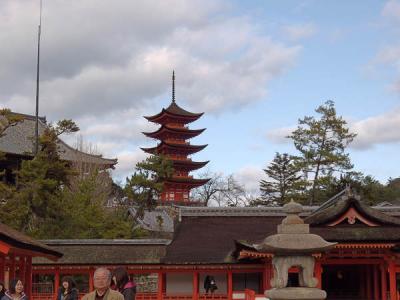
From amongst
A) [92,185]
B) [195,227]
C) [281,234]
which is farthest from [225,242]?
[281,234]

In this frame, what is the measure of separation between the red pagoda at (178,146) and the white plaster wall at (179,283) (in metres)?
30.3

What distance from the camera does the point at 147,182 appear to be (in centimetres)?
3834

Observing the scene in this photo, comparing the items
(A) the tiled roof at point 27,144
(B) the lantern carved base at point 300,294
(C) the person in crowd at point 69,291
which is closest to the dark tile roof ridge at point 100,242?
(A) the tiled roof at point 27,144

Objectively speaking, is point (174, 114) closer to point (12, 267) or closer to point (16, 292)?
point (12, 267)

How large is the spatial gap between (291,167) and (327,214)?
94.1ft

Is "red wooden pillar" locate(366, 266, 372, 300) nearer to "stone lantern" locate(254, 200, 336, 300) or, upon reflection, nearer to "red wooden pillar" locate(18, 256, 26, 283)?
"red wooden pillar" locate(18, 256, 26, 283)

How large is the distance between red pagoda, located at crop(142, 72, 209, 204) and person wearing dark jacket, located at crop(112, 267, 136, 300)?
167ft

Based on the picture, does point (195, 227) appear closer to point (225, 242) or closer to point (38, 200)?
point (225, 242)

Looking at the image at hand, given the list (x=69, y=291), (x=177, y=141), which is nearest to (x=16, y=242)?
(x=69, y=291)

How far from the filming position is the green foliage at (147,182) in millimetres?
38438

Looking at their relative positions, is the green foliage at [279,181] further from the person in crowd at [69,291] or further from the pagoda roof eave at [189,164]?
the person in crowd at [69,291]

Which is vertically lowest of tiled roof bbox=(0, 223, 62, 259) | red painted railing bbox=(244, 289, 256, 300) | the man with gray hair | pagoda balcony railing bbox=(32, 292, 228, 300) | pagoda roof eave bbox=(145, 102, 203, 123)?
pagoda balcony railing bbox=(32, 292, 228, 300)

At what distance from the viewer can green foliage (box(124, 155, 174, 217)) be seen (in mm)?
38438

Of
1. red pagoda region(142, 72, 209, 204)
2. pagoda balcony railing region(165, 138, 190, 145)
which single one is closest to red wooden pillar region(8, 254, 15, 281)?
red pagoda region(142, 72, 209, 204)
